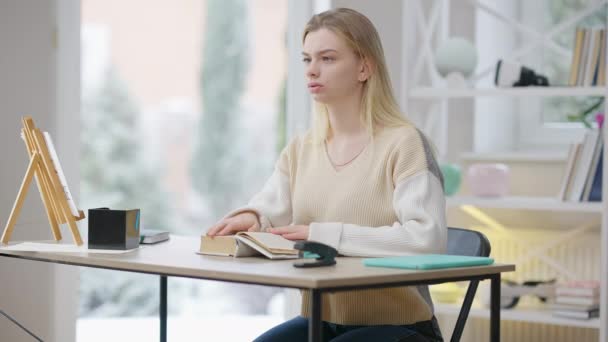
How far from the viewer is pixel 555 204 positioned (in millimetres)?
3336

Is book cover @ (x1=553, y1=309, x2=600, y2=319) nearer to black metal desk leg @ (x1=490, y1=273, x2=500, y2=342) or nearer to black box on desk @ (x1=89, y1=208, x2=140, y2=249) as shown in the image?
black metal desk leg @ (x1=490, y1=273, x2=500, y2=342)

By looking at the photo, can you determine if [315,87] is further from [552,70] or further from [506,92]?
[552,70]

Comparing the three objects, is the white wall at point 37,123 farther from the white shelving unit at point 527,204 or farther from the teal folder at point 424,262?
the teal folder at point 424,262

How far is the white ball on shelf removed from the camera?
11.4 feet

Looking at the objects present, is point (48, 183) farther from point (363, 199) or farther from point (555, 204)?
point (555, 204)

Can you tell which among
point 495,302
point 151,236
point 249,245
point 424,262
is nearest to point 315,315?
point 424,262

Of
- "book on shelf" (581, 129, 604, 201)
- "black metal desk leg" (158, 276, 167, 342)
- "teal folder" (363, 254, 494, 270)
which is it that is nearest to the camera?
"teal folder" (363, 254, 494, 270)

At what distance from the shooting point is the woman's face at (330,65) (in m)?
2.15

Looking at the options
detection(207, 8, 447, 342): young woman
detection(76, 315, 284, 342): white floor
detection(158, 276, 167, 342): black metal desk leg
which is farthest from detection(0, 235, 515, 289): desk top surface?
detection(76, 315, 284, 342): white floor

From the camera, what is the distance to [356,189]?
7.04ft

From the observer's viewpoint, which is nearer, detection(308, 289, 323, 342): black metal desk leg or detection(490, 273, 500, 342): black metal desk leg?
detection(308, 289, 323, 342): black metal desk leg

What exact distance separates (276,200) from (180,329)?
304cm

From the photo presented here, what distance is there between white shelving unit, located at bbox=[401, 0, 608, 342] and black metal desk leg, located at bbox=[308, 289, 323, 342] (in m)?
1.81

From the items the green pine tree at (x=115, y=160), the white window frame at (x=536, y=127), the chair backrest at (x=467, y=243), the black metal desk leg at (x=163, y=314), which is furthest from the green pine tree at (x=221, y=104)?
the chair backrest at (x=467, y=243)
